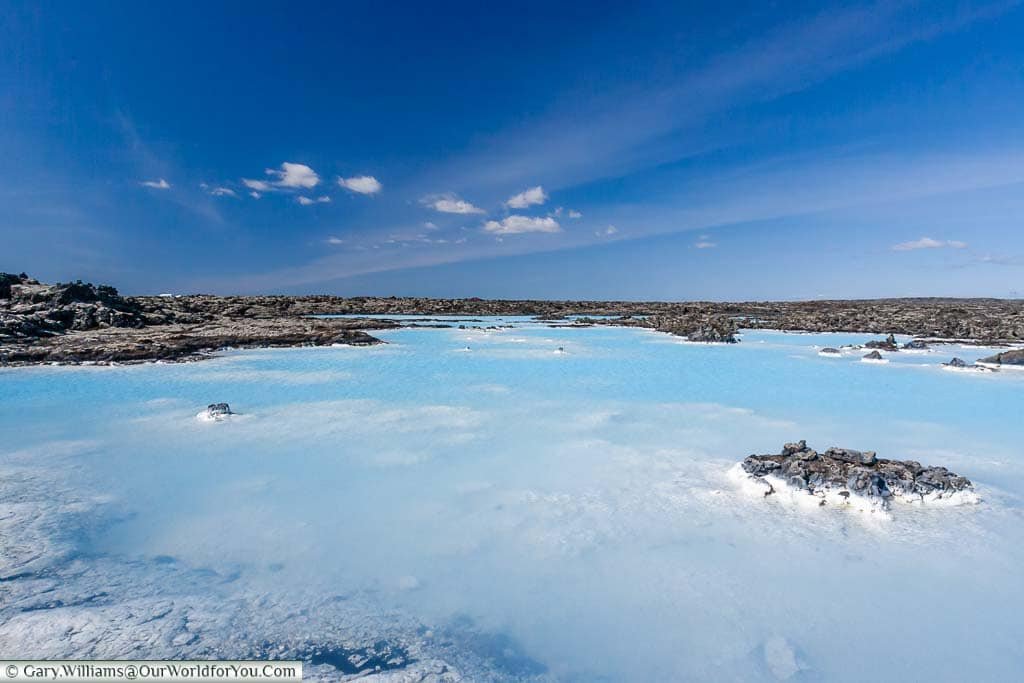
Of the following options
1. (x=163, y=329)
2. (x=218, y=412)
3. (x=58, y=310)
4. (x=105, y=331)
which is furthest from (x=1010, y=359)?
(x=58, y=310)

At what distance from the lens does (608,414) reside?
11.1m

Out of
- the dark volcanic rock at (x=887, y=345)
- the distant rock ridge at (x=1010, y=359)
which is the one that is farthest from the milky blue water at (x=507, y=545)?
the dark volcanic rock at (x=887, y=345)

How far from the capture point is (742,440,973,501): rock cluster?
19.6 ft

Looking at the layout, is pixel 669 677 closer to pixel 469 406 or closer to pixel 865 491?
pixel 865 491

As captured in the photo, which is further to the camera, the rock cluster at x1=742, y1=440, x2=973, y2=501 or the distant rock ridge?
the distant rock ridge

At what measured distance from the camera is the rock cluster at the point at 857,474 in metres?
5.98

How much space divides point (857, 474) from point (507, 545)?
4296mm

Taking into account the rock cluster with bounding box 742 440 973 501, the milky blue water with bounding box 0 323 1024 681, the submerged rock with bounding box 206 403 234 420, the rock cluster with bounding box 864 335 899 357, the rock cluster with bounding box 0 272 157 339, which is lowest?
the milky blue water with bounding box 0 323 1024 681

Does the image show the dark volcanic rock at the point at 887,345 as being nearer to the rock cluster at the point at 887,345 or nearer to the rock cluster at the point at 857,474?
the rock cluster at the point at 887,345

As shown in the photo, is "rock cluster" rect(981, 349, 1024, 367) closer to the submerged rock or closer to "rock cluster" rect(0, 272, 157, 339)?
the submerged rock

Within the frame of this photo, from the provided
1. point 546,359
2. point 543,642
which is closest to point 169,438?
point 543,642

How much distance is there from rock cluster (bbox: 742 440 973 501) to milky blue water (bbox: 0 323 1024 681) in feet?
0.89

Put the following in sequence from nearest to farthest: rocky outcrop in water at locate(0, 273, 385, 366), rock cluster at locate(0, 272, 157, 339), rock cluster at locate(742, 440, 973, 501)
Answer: rock cluster at locate(742, 440, 973, 501) < rocky outcrop in water at locate(0, 273, 385, 366) < rock cluster at locate(0, 272, 157, 339)

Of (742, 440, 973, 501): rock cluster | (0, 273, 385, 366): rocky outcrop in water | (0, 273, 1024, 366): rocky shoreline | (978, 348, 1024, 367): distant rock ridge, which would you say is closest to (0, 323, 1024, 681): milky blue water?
(742, 440, 973, 501): rock cluster
